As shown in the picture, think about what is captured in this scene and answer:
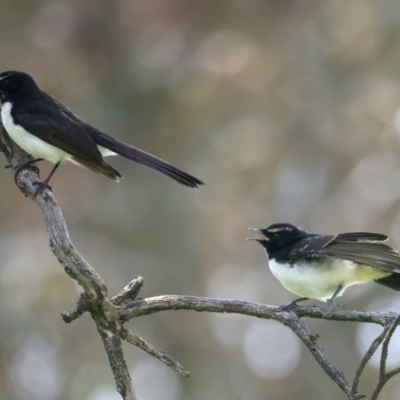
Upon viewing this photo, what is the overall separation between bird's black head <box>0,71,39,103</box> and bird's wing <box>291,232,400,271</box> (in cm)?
225

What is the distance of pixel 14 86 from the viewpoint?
6.56 meters

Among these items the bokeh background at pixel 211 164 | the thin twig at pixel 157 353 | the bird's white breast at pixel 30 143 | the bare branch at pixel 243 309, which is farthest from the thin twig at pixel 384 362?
the bokeh background at pixel 211 164

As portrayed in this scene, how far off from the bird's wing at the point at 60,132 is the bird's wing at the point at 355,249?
1.49 metres

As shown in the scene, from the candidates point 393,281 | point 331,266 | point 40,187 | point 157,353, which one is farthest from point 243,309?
point 393,281

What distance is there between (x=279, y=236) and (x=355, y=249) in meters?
0.69

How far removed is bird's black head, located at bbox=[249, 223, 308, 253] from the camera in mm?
6223

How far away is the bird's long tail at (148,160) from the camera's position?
19.2ft

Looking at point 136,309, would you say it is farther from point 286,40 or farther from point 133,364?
point 286,40

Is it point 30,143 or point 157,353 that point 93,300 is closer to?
point 157,353

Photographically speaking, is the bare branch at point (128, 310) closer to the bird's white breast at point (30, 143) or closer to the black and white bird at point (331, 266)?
the bird's white breast at point (30, 143)

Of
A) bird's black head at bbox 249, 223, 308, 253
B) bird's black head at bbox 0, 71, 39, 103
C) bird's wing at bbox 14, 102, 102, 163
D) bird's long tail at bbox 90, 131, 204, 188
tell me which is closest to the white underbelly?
bird's black head at bbox 249, 223, 308, 253

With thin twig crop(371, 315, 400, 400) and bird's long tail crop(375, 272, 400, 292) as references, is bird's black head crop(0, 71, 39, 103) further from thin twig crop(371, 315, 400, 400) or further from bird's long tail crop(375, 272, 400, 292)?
thin twig crop(371, 315, 400, 400)

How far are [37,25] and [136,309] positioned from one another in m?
11.9

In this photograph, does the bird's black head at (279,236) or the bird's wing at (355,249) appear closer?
the bird's wing at (355,249)
